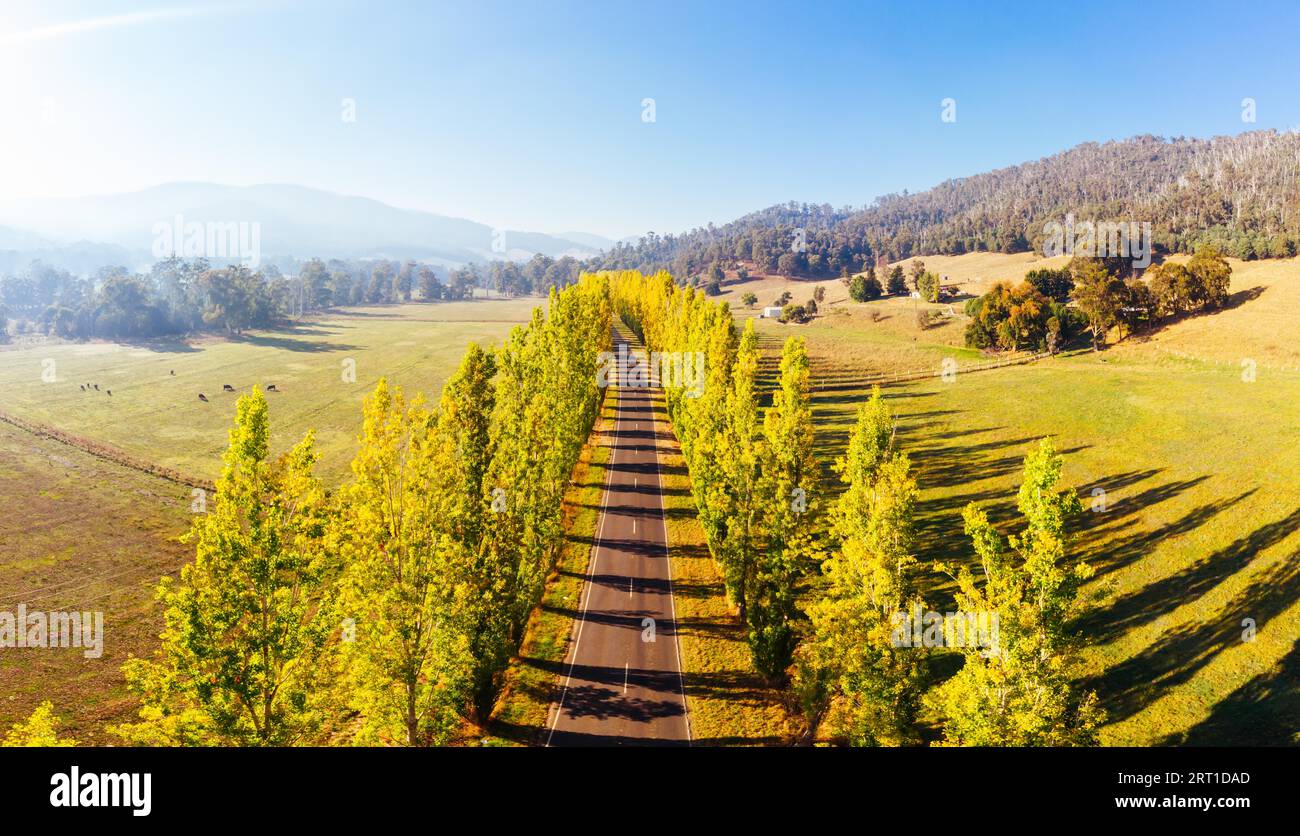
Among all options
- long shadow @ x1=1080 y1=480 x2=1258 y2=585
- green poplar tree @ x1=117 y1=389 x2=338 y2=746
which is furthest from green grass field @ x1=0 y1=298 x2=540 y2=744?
long shadow @ x1=1080 y1=480 x2=1258 y2=585

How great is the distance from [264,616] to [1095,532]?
5025 centimetres

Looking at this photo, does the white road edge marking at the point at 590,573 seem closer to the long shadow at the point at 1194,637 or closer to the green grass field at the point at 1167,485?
the green grass field at the point at 1167,485

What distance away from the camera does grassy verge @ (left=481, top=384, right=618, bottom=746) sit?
3192 centimetres

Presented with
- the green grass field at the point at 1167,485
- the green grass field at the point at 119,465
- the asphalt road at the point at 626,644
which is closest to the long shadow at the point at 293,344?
the green grass field at the point at 119,465

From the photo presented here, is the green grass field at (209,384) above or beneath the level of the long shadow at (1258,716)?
above

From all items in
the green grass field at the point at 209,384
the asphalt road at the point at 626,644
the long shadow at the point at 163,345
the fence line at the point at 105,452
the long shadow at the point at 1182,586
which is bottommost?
the asphalt road at the point at 626,644

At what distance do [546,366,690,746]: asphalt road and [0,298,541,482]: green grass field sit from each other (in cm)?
2977

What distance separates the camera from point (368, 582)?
22.5 metres

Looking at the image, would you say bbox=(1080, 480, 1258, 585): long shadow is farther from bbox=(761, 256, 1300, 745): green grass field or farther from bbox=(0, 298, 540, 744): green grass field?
bbox=(0, 298, 540, 744): green grass field

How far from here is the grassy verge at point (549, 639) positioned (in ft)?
105

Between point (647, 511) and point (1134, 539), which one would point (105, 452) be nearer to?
point (647, 511)

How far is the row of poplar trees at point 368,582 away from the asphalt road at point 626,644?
449 centimetres
